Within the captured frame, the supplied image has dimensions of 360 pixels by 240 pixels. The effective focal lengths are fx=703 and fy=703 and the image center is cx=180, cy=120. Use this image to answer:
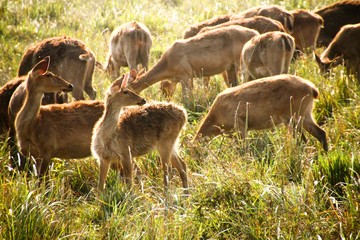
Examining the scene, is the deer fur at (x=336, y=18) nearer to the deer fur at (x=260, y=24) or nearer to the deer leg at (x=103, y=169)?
the deer fur at (x=260, y=24)

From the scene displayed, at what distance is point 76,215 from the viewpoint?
7.01 metres

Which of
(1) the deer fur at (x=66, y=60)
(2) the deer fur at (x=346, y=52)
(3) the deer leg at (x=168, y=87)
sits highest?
(1) the deer fur at (x=66, y=60)

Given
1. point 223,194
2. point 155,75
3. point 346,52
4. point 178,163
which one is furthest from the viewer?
point 155,75

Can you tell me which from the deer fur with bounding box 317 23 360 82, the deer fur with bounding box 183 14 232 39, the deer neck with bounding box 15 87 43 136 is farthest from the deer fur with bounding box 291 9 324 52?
the deer neck with bounding box 15 87 43 136

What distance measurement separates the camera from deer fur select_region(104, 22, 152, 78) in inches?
523

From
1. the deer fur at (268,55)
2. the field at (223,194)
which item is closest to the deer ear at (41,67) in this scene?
the field at (223,194)

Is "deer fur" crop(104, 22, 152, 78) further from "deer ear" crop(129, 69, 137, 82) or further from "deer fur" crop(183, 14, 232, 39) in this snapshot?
"deer ear" crop(129, 69, 137, 82)

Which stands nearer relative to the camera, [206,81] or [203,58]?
[203,58]

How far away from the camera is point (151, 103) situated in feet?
27.8

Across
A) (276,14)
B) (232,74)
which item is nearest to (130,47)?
(232,74)

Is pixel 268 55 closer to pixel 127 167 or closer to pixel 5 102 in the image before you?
pixel 127 167

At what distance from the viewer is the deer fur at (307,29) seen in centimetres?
1385

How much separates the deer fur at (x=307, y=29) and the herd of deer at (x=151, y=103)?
200 cm

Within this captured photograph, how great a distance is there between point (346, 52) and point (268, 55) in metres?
1.40
